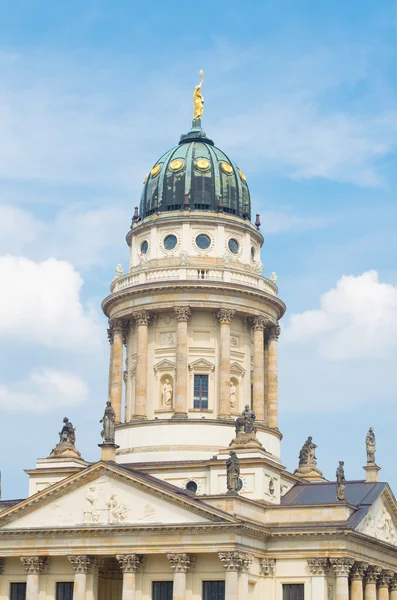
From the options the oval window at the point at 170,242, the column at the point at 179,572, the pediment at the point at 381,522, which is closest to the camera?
the column at the point at 179,572

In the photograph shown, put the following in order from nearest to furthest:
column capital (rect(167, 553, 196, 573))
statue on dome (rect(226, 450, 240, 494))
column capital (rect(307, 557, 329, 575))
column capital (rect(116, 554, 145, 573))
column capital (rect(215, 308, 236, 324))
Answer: column capital (rect(167, 553, 196, 573)) → statue on dome (rect(226, 450, 240, 494)) → column capital (rect(116, 554, 145, 573)) → column capital (rect(307, 557, 329, 575)) → column capital (rect(215, 308, 236, 324))

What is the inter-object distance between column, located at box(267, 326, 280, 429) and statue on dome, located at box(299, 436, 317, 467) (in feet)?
9.92

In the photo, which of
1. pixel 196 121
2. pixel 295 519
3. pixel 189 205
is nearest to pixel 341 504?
pixel 295 519

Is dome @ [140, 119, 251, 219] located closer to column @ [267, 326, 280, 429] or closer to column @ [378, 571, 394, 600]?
column @ [267, 326, 280, 429]

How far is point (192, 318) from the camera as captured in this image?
79688 millimetres

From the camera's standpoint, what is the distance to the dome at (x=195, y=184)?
83062mm

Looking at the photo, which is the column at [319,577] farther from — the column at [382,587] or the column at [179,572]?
the column at [382,587]

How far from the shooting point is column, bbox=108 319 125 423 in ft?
267

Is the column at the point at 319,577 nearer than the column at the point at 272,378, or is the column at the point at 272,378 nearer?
the column at the point at 319,577

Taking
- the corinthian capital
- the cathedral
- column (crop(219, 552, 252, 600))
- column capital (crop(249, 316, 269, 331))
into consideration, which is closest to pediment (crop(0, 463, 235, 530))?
the cathedral

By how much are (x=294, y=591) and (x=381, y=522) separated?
902 cm

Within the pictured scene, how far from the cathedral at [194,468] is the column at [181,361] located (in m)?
0.13

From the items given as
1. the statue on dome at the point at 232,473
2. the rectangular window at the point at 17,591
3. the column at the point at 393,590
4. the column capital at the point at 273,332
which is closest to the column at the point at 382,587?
the column at the point at 393,590

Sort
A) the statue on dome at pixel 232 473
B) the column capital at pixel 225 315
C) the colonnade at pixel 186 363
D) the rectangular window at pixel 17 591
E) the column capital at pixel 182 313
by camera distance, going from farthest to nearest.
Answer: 1. the column capital at pixel 225 315
2. the column capital at pixel 182 313
3. the colonnade at pixel 186 363
4. the rectangular window at pixel 17 591
5. the statue on dome at pixel 232 473
